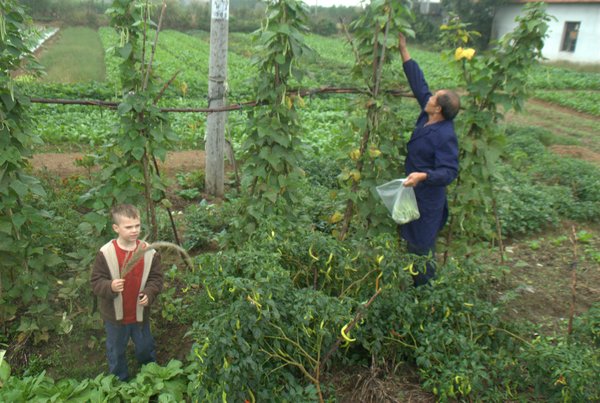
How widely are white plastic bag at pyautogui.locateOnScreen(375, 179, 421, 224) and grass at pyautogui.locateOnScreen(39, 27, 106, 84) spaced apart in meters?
12.9

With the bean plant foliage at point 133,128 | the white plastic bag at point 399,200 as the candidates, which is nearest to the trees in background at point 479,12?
the white plastic bag at point 399,200

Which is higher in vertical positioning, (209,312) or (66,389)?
(209,312)

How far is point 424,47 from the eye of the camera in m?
38.4

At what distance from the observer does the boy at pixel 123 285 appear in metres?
3.38

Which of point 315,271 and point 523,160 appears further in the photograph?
point 523,160

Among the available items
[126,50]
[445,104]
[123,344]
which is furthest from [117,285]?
[445,104]

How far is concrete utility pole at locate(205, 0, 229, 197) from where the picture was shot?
5.91 m

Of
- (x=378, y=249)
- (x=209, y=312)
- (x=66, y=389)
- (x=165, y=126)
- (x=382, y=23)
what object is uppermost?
(x=382, y=23)

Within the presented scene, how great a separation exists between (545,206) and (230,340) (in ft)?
18.7

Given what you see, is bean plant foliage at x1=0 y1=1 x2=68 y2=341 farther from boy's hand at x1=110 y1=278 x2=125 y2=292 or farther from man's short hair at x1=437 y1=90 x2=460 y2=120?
man's short hair at x1=437 y1=90 x2=460 y2=120

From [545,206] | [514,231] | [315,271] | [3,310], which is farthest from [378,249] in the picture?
[545,206]

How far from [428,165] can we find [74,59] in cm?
2327

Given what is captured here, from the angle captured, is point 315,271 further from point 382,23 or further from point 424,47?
point 424,47

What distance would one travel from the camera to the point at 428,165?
4.12 meters
